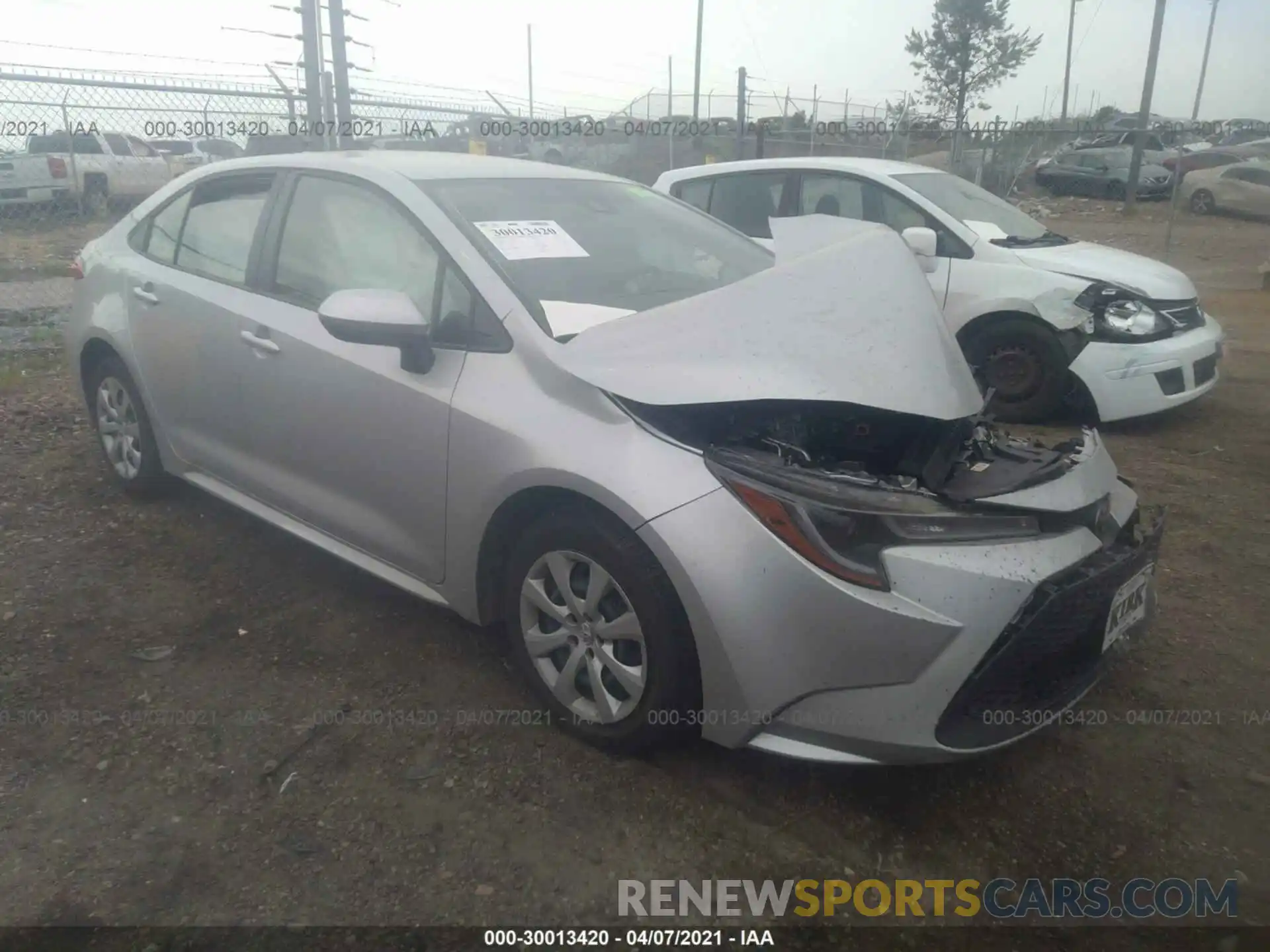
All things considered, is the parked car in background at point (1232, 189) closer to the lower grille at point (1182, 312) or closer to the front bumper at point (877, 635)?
the lower grille at point (1182, 312)

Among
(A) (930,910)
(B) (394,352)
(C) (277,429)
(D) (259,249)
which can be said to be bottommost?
(A) (930,910)

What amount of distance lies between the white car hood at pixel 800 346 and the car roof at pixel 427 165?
1019 millimetres

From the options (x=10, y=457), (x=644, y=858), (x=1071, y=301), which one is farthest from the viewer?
(x=1071, y=301)

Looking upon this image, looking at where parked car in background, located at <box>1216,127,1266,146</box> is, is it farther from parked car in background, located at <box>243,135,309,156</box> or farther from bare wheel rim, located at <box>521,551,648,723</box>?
bare wheel rim, located at <box>521,551,648,723</box>

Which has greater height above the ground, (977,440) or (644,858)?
(977,440)

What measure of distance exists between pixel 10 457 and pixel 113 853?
3.49m

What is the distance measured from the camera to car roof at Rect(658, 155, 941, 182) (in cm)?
618

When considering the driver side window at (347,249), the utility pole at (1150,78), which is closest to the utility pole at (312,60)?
the driver side window at (347,249)

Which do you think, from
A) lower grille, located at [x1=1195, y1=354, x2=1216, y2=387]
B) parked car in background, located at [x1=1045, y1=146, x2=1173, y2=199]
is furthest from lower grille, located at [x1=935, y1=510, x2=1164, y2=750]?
parked car in background, located at [x1=1045, y1=146, x2=1173, y2=199]

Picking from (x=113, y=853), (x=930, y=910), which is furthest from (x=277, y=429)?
(x=930, y=910)

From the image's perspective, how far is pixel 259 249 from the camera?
3.43m

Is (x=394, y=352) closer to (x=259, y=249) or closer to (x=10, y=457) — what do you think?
(x=259, y=249)

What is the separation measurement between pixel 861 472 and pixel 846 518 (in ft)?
0.74

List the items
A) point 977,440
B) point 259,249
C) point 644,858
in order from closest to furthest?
point 644,858 < point 977,440 < point 259,249
